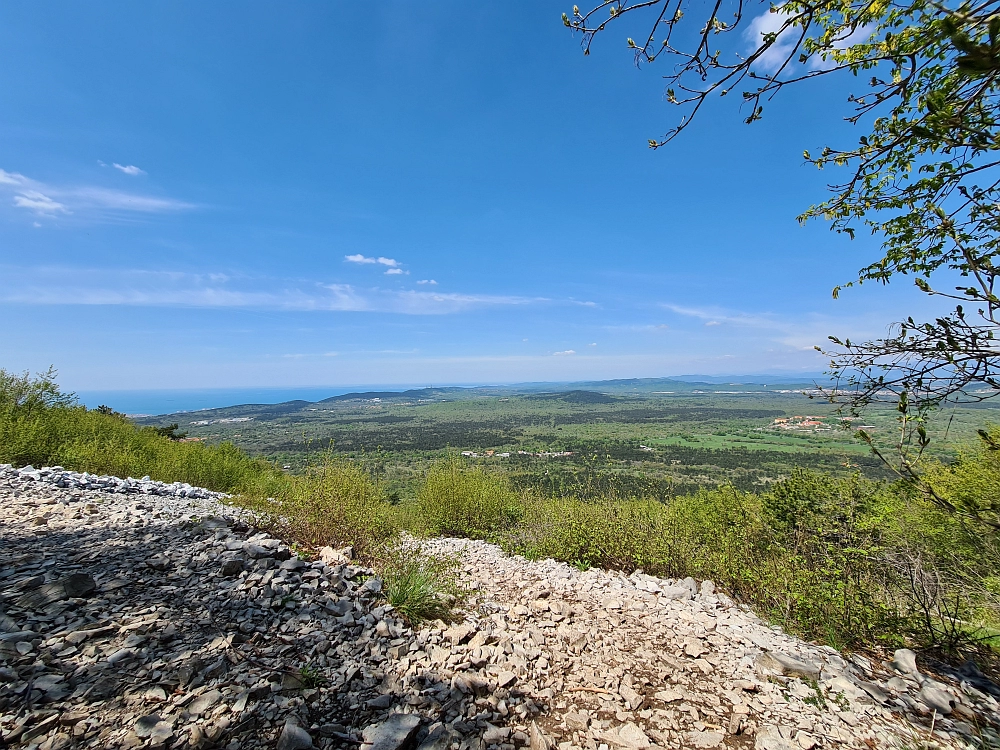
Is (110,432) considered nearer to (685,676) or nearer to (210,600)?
(210,600)

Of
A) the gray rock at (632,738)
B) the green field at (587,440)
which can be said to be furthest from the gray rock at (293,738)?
the green field at (587,440)

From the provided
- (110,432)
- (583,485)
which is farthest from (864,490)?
(110,432)

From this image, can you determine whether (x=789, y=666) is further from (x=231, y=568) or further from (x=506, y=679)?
(x=231, y=568)

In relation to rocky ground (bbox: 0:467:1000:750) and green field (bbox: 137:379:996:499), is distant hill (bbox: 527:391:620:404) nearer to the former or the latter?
green field (bbox: 137:379:996:499)

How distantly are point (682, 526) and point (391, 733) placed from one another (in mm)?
6681

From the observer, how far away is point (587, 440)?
70625mm

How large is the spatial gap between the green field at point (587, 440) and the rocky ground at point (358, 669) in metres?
2.22

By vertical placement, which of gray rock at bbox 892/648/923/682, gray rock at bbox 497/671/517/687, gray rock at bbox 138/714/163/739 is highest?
gray rock at bbox 138/714/163/739

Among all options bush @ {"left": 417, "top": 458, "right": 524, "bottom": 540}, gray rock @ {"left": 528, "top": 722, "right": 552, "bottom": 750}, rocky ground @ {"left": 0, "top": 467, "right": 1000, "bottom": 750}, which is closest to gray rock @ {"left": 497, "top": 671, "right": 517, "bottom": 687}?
rocky ground @ {"left": 0, "top": 467, "right": 1000, "bottom": 750}

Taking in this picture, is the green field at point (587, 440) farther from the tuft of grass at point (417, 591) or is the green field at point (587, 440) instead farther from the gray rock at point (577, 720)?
the tuft of grass at point (417, 591)

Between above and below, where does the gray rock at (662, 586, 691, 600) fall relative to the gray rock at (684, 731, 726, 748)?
below

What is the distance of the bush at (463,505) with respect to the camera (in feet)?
34.3

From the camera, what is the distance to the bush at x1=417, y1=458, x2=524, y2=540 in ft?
34.3

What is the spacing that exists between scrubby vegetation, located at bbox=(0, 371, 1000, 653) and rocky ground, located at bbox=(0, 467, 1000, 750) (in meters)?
0.61
